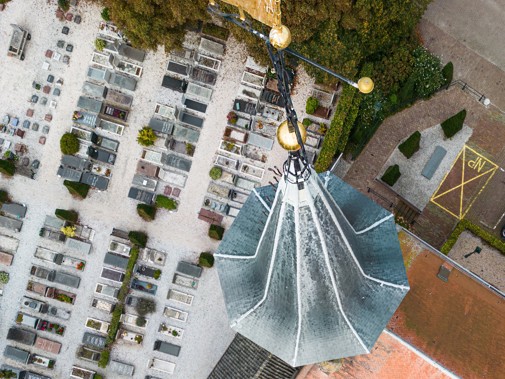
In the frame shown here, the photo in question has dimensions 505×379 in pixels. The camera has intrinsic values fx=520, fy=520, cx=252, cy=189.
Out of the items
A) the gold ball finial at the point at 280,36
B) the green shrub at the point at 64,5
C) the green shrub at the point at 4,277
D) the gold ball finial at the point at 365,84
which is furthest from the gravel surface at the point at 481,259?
the green shrub at the point at 64,5

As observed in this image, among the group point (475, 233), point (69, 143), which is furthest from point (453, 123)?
point (69, 143)

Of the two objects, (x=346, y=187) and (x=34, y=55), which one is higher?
(x=346, y=187)

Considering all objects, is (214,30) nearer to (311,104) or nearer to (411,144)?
(311,104)

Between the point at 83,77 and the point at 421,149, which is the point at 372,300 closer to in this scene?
the point at 421,149

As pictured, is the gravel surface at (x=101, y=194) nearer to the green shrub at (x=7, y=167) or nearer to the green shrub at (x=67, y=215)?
the green shrub at (x=67, y=215)

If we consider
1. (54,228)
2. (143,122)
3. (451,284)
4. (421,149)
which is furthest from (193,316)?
(421,149)

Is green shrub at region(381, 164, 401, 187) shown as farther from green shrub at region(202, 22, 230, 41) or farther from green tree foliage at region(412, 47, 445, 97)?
green shrub at region(202, 22, 230, 41)

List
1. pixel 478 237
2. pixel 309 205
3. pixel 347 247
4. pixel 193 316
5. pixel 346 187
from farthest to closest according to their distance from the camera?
pixel 193 316
pixel 478 237
pixel 346 187
pixel 347 247
pixel 309 205
